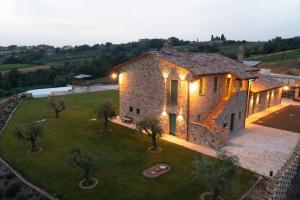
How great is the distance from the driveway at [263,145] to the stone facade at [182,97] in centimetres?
167

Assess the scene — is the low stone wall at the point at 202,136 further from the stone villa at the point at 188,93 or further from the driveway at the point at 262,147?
the driveway at the point at 262,147

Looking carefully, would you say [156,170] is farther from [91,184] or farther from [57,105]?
[57,105]

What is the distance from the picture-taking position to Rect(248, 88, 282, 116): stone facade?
30.0 meters

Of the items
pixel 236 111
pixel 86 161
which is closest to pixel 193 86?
pixel 236 111

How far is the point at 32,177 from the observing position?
15664 millimetres

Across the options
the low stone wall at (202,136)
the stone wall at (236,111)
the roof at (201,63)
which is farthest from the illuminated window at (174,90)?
the stone wall at (236,111)

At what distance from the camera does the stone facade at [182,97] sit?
2095 centimetres

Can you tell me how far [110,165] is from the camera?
16.9 metres

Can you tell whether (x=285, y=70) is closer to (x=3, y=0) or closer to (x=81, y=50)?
(x=3, y=0)

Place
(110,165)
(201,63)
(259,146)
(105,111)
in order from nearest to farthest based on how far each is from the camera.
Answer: (110,165) < (259,146) < (105,111) < (201,63)

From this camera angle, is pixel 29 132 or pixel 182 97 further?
pixel 182 97

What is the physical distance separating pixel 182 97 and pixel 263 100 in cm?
1652

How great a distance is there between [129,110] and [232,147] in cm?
1192

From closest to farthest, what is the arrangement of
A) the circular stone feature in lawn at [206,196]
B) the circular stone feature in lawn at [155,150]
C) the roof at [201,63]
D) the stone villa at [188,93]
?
the circular stone feature in lawn at [206,196] → the circular stone feature in lawn at [155,150] → the stone villa at [188,93] → the roof at [201,63]
